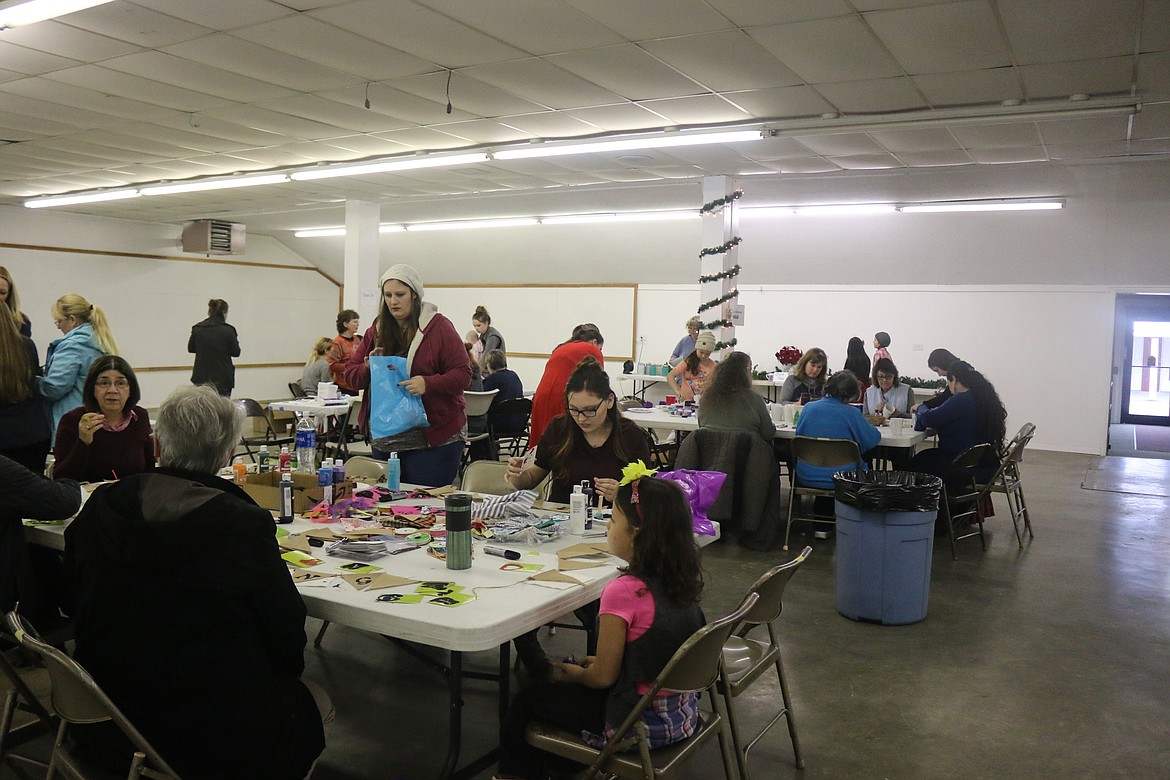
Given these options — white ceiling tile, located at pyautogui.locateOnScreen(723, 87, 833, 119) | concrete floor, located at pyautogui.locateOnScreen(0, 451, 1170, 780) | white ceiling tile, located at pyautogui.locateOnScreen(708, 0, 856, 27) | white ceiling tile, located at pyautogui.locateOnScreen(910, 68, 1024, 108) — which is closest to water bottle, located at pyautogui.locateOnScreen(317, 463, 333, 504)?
concrete floor, located at pyautogui.locateOnScreen(0, 451, 1170, 780)

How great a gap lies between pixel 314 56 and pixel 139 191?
22.8 ft

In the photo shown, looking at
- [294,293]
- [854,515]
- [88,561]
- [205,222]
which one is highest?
[205,222]

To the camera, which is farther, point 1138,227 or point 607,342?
point 607,342

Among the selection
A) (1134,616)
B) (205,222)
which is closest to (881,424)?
(1134,616)

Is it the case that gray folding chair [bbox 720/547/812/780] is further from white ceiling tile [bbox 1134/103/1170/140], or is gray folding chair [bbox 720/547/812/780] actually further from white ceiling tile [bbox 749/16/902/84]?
white ceiling tile [bbox 1134/103/1170/140]

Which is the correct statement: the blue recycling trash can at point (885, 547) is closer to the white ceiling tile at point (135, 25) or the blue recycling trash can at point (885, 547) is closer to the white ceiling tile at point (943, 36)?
the white ceiling tile at point (943, 36)

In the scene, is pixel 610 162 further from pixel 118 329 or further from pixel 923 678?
pixel 118 329

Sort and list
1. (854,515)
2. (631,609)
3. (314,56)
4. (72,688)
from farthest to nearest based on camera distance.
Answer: (314,56)
(854,515)
(631,609)
(72,688)

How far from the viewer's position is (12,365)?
172 inches

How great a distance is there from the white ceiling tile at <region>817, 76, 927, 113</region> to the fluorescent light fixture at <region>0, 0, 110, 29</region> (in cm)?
436

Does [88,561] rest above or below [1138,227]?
below

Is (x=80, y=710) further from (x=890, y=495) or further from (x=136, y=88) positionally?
(x=136, y=88)

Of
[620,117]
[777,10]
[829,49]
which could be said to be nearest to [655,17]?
[777,10]

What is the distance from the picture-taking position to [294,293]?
16.8 m
